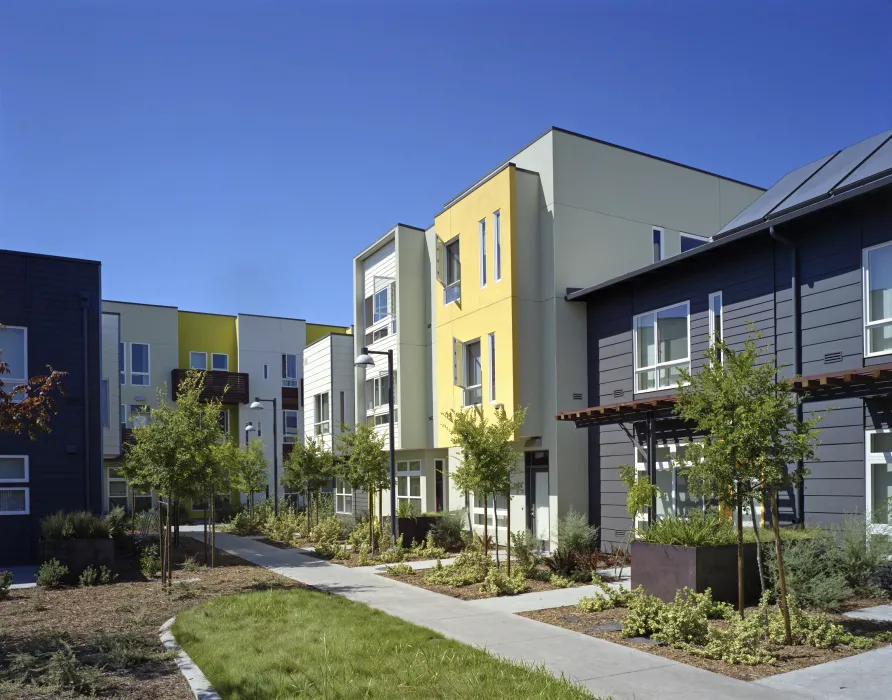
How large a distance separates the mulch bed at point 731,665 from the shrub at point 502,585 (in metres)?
2.00

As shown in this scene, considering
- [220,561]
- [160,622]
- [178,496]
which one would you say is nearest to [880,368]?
[160,622]

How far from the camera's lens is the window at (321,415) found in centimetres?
3422

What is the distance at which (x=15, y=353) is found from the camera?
20.9 meters

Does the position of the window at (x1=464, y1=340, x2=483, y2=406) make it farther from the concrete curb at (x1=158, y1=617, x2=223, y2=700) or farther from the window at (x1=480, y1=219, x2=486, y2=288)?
the concrete curb at (x1=158, y1=617, x2=223, y2=700)

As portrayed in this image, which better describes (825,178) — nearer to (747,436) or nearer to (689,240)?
(689,240)

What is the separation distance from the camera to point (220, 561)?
794 inches

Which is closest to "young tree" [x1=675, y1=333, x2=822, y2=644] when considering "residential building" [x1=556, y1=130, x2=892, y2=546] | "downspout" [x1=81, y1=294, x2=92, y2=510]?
"residential building" [x1=556, y1=130, x2=892, y2=546]

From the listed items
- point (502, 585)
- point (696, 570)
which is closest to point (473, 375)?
point (502, 585)

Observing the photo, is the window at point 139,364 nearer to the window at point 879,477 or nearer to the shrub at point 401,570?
the shrub at point 401,570

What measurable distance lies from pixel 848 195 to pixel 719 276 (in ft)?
12.9

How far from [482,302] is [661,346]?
5509 millimetres

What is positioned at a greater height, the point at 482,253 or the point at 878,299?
the point at 482,253

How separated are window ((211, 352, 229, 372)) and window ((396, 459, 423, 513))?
20.3 meters

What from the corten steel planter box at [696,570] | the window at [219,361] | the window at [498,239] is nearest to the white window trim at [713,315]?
the corten steel planter box at [696,570]
